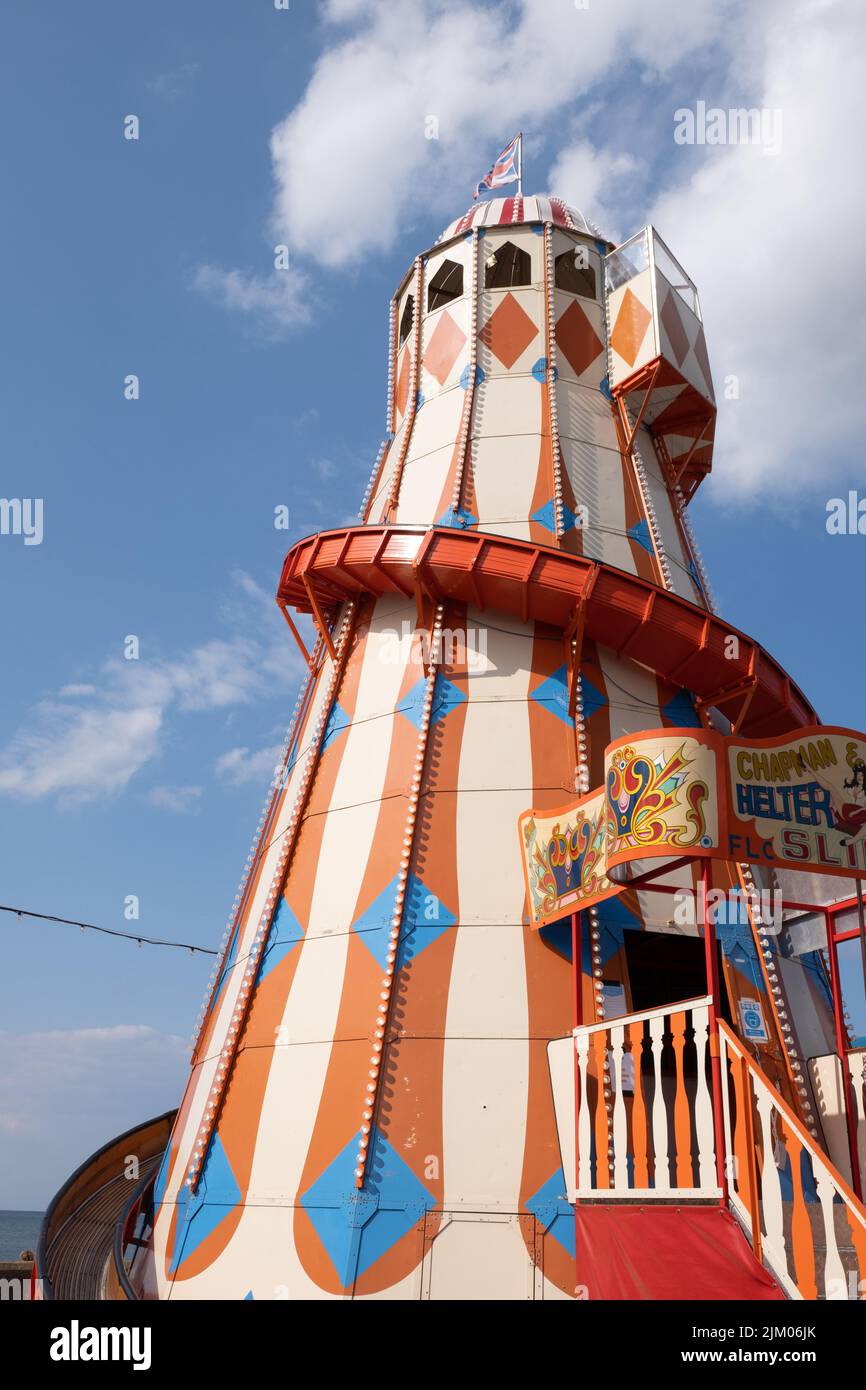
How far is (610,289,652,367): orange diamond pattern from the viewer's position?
13875 mm

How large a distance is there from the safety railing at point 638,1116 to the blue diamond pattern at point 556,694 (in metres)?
3.38

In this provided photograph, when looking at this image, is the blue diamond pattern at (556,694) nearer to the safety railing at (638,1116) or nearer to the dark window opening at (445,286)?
the safety railing at (638,1116)

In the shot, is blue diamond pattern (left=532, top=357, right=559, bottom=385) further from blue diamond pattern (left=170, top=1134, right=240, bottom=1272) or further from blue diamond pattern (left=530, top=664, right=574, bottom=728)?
blue diamond pattern (left=170, top=1134, right=240, bottom=1272)


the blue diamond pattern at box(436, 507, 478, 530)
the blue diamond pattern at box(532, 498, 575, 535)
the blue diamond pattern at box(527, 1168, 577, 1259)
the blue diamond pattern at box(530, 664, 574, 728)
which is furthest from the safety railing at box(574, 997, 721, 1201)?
the blue diamond pattern at box(436, 507, 478, 530)

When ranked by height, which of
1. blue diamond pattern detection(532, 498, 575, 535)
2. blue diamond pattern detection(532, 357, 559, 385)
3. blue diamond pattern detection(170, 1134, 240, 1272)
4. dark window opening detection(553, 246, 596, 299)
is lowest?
blue diamond pattern detection(170, 1134, 240, 1272)

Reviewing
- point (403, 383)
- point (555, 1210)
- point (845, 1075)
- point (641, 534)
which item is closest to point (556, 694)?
point (641, 534)

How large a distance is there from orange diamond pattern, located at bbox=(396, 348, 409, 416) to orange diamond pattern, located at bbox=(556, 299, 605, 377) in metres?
2.22

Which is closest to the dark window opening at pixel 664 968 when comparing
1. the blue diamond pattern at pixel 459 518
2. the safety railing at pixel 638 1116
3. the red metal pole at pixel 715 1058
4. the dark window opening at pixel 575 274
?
the safety railing at pixel 638 1116

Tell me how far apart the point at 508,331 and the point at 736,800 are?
348 inches

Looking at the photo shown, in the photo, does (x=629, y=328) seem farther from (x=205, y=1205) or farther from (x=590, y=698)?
(x=205, y=1205)

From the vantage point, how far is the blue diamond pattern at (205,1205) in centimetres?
927

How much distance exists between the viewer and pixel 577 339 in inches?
559
